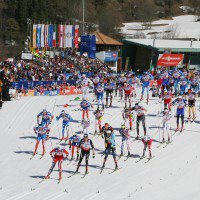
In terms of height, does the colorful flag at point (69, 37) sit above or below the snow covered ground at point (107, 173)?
above

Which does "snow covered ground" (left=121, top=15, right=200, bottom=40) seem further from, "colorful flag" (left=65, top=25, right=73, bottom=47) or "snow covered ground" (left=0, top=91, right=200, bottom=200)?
"snow covered ground" (left=0, top=91, right=200, bottom=200)

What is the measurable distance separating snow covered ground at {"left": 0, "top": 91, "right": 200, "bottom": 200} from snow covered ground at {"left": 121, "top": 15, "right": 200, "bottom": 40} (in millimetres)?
90625

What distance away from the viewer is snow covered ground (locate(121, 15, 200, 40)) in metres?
118

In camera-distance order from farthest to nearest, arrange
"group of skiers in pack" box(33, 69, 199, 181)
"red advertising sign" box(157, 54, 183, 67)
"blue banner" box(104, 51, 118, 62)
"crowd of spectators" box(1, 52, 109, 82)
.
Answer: "blue banner" box(104, 51, 118, 62) < "red advertising sign" box(157, 54, 183, 67) < "crowd of spectators" box(1, 52, 109, 82) < "group of skiers in pack" box(33, 69, 199, 181)

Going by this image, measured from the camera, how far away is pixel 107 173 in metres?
20.5

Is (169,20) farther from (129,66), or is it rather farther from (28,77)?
(28,77)

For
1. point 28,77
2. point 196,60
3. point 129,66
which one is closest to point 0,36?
point 129,66

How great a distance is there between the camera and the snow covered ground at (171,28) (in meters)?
118

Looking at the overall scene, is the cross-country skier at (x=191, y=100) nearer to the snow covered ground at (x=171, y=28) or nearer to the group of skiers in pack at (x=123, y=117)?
the group of skiers in pack at (x=123, y=117)

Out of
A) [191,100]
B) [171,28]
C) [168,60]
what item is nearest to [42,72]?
[168,60]

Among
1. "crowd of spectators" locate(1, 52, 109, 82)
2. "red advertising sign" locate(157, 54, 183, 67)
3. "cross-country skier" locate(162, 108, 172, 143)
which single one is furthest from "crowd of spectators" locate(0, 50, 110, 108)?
"cross-country skier" locate(162, 108, 172, 143)

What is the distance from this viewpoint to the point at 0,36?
8412 cm

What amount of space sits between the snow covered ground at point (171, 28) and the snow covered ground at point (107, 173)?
90625mm

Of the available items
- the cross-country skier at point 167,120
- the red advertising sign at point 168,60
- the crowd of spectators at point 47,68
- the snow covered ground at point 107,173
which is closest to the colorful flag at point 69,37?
the crowd of spectators at point 47,68
